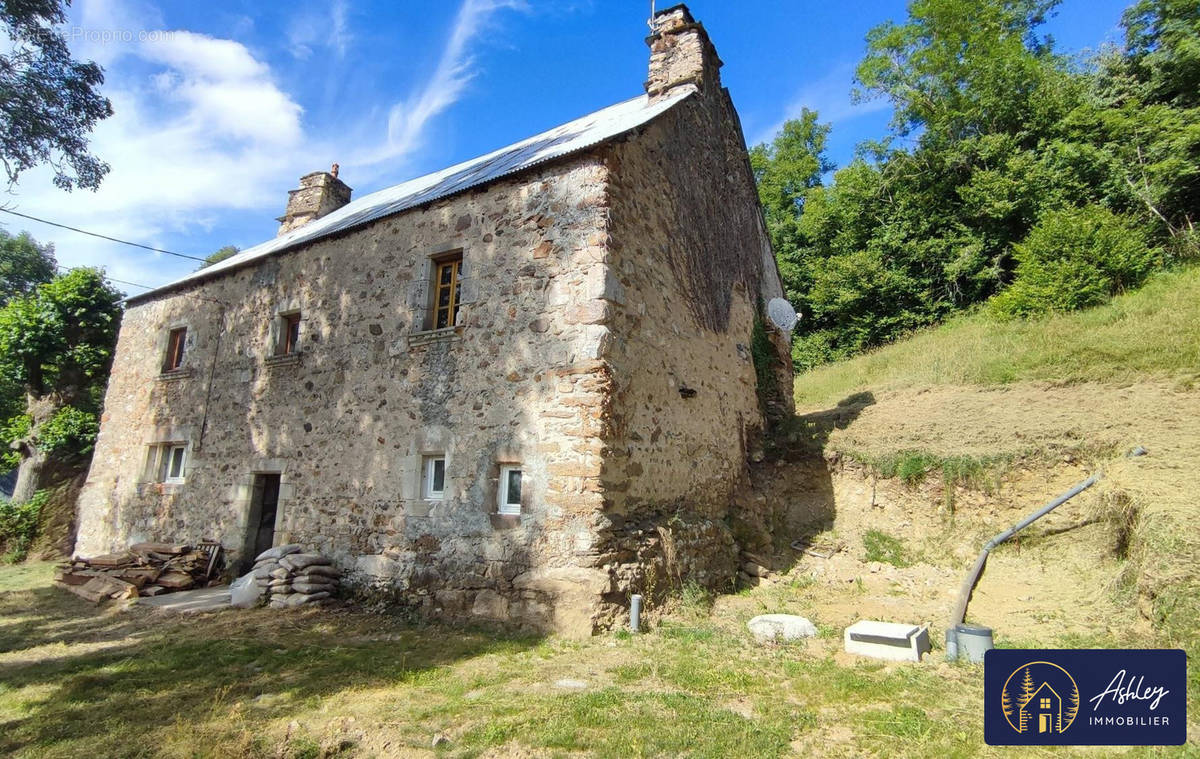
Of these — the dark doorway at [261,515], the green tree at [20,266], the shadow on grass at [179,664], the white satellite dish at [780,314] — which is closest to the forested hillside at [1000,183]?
the white satellite dish at [780,314]

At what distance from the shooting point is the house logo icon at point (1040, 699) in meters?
3.44

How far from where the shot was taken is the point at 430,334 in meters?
7.14

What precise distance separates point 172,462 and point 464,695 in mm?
9114

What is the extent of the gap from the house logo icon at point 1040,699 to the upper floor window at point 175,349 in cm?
1314

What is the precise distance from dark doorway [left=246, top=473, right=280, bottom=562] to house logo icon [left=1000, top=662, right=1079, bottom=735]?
9096mm

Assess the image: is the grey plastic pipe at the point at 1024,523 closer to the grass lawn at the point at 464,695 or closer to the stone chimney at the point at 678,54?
the grass lawn at the point at 464,695

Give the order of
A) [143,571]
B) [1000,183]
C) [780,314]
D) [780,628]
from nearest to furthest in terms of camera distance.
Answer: [780,628] < [143,571] < [780,314] < [1000,183]

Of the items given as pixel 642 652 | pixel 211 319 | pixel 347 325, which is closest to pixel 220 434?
pixel 211 319

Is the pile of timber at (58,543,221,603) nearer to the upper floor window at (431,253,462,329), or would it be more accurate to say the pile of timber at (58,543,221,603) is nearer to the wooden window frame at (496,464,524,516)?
the upper floor window at (431,253,462,329)

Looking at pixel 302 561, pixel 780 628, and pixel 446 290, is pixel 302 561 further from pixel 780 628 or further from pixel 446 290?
pixel 780 628

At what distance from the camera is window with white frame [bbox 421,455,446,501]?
687 centimetres

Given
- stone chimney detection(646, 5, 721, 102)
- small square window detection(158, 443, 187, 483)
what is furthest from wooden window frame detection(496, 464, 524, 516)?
small square window detection(158, 443, 187, 483)

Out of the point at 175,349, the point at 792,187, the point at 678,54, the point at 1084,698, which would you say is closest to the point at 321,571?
the point at 175,349

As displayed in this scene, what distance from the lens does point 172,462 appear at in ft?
33.8
